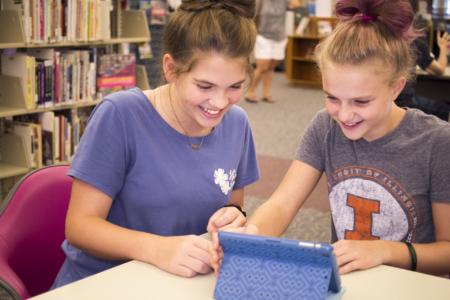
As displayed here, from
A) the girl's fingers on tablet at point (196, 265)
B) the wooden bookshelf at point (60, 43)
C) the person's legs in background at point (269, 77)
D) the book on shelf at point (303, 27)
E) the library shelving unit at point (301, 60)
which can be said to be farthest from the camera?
the library shelving unit at point (301, 60)

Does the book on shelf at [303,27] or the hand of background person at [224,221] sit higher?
the book on shelf at [303,27]

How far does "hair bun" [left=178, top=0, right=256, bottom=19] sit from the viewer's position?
1.13m

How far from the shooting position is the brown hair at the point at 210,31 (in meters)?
1.11

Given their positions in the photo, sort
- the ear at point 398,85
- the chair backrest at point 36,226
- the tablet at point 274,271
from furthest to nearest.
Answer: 1. the chair backrest at point 36,226
2. the ear at point 398,85
3. the tablet at point 274,271

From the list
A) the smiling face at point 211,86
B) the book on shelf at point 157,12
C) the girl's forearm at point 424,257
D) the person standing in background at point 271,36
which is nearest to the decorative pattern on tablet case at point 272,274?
the girl's forearm at point 424,257

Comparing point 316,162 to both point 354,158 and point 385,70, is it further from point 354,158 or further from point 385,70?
point 385,70

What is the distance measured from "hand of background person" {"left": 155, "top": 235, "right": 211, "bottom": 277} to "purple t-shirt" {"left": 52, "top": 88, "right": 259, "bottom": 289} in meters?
0.22

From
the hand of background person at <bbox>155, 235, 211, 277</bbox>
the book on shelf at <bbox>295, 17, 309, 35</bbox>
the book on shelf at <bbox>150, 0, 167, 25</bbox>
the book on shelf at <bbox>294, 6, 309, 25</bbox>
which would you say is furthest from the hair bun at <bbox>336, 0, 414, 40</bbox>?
the book on shelf at <bbox>294, 6, 309, 25</bbox>

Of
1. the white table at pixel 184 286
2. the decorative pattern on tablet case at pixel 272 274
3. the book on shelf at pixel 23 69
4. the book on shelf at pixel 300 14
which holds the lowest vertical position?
the white table at pixel 184 286

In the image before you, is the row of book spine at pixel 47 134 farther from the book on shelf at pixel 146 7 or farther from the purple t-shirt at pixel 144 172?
the book on shelf at pixel 146 7

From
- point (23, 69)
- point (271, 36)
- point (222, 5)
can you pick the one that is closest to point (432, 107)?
point (222, 5)

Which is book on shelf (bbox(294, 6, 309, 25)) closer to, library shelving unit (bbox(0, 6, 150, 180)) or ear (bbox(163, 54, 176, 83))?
library shelving unit (bbox(0, 6, 150, 180))

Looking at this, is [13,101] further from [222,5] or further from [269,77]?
[269,77]

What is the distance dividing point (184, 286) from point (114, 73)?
257cm
